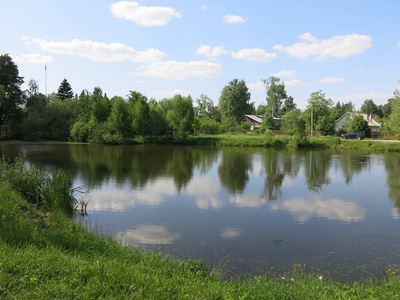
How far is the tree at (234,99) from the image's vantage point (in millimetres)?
86562

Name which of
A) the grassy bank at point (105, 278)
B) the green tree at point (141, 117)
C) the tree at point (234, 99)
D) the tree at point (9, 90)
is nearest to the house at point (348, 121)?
the tree at point (234, 99)

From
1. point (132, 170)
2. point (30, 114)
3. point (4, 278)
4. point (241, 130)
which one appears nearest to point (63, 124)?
point (30, 114)

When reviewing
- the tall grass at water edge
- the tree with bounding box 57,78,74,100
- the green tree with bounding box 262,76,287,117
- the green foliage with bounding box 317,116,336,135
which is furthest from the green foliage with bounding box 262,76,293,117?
the tall grass at water edge

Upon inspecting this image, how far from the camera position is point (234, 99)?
86625mm

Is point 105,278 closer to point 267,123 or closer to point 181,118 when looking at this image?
point 181,118

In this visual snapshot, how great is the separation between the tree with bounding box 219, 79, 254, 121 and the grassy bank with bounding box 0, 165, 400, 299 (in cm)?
8079

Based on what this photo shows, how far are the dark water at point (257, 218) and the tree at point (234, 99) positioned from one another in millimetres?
64118

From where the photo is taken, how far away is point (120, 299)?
4.39 m

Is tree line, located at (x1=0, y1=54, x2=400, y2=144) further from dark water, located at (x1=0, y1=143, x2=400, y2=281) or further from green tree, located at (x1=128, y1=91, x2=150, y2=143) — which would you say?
dark water, located at (x1=0, y1=143, x2=400, y2=281)

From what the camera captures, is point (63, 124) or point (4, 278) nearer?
point (4, 278)

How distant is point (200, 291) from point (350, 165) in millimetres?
29829

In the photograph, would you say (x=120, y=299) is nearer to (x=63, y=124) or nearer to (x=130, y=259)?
(x=130, y=259)

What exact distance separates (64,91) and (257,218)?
84.2 meters

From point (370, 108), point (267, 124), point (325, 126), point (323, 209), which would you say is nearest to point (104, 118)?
point (267, 124)
